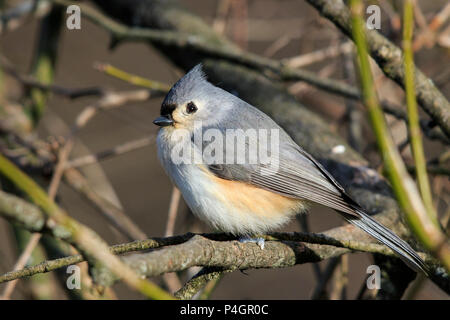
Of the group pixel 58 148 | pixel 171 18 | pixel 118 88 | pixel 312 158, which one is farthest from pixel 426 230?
pixel 118 88

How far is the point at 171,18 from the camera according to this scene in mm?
3631

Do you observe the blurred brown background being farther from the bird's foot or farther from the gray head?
the bird's foot

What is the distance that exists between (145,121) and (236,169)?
2.39m

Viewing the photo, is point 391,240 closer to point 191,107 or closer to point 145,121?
point 191,107

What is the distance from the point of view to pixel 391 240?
2098 mm

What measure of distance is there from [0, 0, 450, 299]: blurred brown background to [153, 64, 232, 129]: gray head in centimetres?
165

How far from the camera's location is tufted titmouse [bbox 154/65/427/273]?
2.34m

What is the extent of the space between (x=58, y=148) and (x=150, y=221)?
2.63 m

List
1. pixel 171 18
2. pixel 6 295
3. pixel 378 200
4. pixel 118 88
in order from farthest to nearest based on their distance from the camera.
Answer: pixel 118 88
pixel 171 18
pixel 378 200
pixel 6 295

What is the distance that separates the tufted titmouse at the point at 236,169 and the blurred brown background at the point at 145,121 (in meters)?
1.75

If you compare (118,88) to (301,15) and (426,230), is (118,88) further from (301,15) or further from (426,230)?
(426,230)

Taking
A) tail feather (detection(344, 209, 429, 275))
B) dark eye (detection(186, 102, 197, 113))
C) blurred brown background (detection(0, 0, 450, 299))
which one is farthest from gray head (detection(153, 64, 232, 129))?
blurred brown background (detection(0, 0, 450, 299))

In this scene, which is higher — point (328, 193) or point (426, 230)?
point (328, 193)

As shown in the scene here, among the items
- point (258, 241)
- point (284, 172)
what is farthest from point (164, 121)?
point (258, 241)
